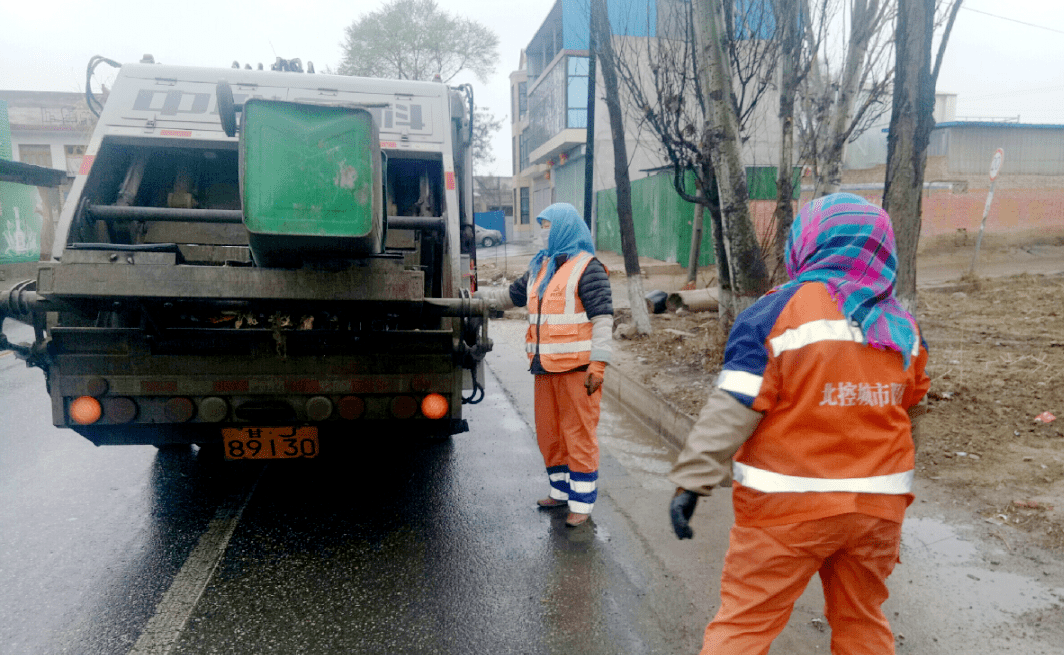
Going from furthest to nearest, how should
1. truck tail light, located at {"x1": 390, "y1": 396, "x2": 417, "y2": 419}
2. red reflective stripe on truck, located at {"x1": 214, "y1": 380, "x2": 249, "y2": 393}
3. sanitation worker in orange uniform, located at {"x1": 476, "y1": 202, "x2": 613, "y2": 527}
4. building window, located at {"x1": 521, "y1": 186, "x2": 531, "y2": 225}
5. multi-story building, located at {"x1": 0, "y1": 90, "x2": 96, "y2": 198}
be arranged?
building window, located at {"x1": 521, "y1": 186, "x2": 531, "y2": 225} < multi-story building, located at {"x1": 0, "y1": 90, "x2": 96, "y2": 198} < sanitation worker in orange uniform, located at {"x1": 476, "y1": 202, "x2": 613, "y2": 527} < truck tail light, located at {"x1": 390, "y1": 396, "x2": 417, "y2": 419} < red reflective stripe on truck, located at {"x1": 214, "y1": 380, "x2": 249, "y2": 393}

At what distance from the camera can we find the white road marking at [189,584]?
9.05 ft

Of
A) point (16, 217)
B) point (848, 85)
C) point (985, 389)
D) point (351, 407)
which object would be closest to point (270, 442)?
point (351, 407)

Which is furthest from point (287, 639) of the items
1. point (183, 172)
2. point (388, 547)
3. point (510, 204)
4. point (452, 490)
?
point (510, 204)

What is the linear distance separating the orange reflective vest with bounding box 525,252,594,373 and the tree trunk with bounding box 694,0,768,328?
7.00 feet

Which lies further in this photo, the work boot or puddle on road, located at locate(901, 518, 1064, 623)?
the work boot

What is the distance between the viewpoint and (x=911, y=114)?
4.67 m

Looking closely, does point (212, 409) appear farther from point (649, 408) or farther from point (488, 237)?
point (488, 237)

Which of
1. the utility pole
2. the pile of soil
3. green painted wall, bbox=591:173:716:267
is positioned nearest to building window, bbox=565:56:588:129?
green painted wall, bbox=591:173:716:267

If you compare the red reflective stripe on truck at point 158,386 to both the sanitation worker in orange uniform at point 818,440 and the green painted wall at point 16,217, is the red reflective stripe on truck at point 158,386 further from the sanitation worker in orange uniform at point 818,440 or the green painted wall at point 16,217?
the green painted wall at point 16,217

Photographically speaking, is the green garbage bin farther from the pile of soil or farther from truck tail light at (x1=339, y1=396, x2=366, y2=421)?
the pile of soil

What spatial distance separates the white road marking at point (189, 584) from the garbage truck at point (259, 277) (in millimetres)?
474

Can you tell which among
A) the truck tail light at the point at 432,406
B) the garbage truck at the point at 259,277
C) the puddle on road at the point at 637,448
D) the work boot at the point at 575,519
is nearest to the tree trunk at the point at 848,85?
the puddle on road at the point at 637,448

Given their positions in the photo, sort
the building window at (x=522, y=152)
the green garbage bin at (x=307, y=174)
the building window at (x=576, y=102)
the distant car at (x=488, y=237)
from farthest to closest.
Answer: the building window at (x=522, y=152)
the distant car at (x=488, y=237)
the building window at (x=576, y=102)
the green garbage bin at (x=307, y=174)

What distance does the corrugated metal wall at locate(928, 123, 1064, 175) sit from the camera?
870 inches
